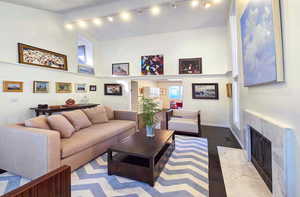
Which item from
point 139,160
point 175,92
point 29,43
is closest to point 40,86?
point 29,43

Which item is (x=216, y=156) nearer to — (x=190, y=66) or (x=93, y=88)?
(x=190, y=66)

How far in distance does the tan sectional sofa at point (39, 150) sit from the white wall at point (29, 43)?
2.25 metres

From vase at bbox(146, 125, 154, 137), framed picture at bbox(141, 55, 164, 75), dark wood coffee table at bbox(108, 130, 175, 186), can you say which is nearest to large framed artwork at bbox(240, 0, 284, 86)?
dark wood coffee table at bbox(108, 130, 175, 186)

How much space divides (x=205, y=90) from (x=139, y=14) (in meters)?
3.56

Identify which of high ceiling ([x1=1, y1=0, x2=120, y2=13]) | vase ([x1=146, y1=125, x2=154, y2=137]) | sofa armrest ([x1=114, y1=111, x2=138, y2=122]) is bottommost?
vase ([x1=146, y1=125, x2=154, y2=137])

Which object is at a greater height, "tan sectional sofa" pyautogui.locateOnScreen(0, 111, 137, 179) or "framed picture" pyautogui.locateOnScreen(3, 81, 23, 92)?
"framed picture" pyautogui.locateOnScreen(3, 81, 23, 92)

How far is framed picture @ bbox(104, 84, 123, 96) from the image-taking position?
260 inches

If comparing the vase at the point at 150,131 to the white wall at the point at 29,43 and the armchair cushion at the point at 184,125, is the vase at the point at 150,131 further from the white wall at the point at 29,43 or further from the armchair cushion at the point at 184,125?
the white wall at the point at 29,43

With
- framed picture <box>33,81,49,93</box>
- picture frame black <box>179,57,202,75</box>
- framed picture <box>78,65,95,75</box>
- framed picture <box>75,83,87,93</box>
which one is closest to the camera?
framed picture <box>33,81,49,93</box>

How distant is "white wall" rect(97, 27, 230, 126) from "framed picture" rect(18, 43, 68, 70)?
82.6 inches

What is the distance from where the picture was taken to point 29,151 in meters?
1.91

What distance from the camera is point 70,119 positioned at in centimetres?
284

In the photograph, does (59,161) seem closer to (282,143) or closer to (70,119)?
(70,119)

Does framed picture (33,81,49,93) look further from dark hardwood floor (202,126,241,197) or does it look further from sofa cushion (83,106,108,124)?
dark hardwood floor (202,126,241,197)
